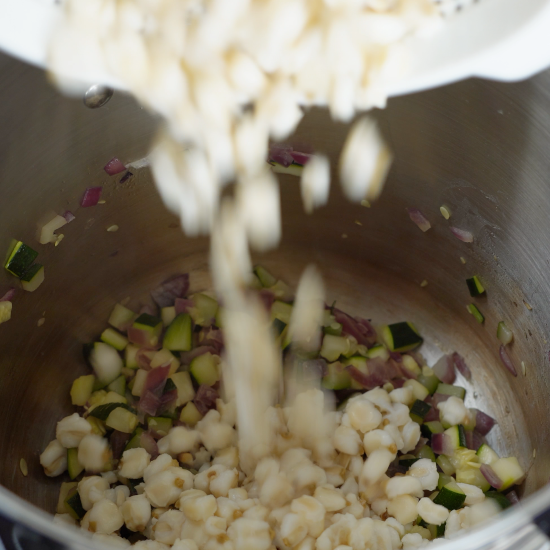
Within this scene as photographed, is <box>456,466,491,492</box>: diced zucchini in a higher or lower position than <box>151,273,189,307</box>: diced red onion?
higher

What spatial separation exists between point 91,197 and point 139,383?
1.29ft

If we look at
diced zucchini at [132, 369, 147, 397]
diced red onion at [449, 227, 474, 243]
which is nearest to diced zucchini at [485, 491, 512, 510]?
diced red onion at [449, 227, 474, 243]

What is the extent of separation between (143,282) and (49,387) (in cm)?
31

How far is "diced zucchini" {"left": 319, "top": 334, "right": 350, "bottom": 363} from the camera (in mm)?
1357

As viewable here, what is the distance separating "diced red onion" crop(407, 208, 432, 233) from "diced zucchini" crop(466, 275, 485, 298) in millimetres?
138

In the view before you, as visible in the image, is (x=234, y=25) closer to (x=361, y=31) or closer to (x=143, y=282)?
(x=361, y=31)

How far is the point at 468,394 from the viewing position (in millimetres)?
1356

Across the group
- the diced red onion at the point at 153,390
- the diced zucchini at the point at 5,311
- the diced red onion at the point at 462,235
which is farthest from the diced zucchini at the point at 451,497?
the diced zucchini at the point at 5,311

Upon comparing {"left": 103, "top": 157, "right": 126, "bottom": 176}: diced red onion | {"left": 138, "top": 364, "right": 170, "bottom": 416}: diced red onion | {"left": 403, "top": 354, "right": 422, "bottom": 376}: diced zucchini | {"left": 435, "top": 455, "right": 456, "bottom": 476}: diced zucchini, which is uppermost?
{"left": 103, "top": 157, "right": 126, "bottom": 176}: diced red onion

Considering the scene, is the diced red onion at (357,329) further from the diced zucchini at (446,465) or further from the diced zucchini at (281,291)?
the diced zucchini at (446,465)

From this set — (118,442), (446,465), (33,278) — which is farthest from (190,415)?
(446,465)

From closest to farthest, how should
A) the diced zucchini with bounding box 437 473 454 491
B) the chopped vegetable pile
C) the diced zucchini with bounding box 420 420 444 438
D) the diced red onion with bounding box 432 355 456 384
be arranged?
the chopped vegetable pile → the diced zucchini with bounding box 437 473 454 491 → the diced zucchini with bounding box 420 420 444 438 → the diced red onion with bounding box 432 355 456 384

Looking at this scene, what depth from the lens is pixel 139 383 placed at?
1321 mm

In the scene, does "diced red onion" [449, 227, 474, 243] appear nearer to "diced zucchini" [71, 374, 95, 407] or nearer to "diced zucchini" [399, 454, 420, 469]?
"diced zucchini" [399, 454, 420, 469]
